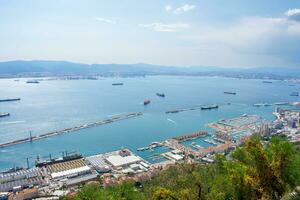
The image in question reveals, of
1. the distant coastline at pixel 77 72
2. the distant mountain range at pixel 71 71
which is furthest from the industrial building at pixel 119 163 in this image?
the distant mountain range at pixel 71 71

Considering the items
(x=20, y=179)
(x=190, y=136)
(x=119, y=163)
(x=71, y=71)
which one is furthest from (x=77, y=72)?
(x=20, y=179)

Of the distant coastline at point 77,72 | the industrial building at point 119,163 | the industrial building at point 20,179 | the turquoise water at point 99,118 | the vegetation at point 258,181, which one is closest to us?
the vegetation at point 258,181

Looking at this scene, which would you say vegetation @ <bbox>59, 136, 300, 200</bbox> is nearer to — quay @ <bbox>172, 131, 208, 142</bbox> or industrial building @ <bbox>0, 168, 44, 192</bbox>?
industrial building @ <bbox>0, 168, 44, 192</bbox>

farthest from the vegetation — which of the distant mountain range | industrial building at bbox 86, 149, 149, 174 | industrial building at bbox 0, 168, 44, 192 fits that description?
the distant mountain range

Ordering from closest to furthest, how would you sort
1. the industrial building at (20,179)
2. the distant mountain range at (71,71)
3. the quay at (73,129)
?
the industrial building at (20,179) → the quay at (73,129) → the distant mountain range at (71,71)

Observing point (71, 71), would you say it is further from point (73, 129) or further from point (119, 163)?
point (119, 163)

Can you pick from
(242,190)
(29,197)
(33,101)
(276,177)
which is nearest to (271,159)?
(276,177)

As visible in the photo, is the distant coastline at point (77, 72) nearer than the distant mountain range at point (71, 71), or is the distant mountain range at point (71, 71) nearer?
the distant coastline at point (77, 72)

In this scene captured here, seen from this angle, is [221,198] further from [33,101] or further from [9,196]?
[33,101]

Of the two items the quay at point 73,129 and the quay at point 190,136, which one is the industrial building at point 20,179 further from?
the quay at point 190,136

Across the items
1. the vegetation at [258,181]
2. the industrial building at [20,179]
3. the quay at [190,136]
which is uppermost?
the vegetation at [258,181]

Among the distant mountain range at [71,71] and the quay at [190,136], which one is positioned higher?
the distant mountain range at [71,71]
